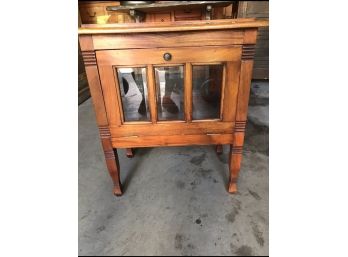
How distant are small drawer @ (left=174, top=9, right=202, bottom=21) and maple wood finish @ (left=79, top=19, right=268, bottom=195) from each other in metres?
1.34

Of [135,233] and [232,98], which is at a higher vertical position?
[232,98]

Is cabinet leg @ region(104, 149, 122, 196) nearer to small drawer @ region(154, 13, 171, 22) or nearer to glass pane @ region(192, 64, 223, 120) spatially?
glass pane @ region(192, 64, 223, 120)

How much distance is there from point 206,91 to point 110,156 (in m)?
0.53

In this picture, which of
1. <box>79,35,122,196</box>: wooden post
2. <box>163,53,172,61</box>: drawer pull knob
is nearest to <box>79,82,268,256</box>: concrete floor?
<box>79,35,122,196</box>: wooden post

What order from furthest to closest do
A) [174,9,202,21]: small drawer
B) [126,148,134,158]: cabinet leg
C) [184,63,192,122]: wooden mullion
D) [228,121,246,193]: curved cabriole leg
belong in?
1. [174,9,202,21]: small drawer
2. [126,148,134,158]: cabinet leg
3. [228,121,246,193]: curved cabriole leg
4. [184,63,192,122]: wooden mullion

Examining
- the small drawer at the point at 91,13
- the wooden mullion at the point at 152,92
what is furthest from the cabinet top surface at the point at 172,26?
the small drawer at the point at 91,13

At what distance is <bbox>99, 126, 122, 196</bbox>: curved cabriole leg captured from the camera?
3.19 ft

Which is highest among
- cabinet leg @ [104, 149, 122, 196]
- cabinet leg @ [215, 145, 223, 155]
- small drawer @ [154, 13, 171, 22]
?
small drawer @ [154, 13, 171, 22]
